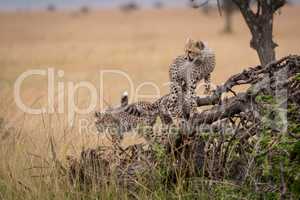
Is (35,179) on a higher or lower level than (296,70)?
lower

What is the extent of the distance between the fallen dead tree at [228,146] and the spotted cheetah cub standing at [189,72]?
0.67 metres

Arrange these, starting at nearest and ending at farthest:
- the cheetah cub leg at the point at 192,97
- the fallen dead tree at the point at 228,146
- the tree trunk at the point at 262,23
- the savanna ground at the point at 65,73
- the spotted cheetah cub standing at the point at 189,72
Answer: the fallen dead tree at the point at 228,146 → the savanna ground at the point at 65,73 → the cheetah cub leg at the point at 192,97 → the spotted cheetah cub standing at the point at 189,72 → the tree trunk at the point at 262,23

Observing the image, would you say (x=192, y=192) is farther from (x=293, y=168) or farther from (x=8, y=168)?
(x=8, y=168)

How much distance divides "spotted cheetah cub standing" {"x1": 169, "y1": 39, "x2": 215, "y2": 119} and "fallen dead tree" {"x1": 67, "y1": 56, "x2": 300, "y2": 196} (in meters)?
0.67

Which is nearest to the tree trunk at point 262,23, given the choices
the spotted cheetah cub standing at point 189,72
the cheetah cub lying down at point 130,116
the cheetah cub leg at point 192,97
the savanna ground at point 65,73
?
the spotted cheetah cub standing at point 189,72

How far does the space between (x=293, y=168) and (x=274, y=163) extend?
0.44ft

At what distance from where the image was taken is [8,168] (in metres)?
5.04

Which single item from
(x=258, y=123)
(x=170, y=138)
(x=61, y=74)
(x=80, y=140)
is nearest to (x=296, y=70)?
(x=258, y=123)

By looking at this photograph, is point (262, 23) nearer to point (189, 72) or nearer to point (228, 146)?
point (189, 72)

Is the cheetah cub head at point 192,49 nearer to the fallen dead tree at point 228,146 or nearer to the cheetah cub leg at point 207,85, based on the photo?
the cheetah cub leg at point 207,85

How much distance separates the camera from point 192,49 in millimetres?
5801

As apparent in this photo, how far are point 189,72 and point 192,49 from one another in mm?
216

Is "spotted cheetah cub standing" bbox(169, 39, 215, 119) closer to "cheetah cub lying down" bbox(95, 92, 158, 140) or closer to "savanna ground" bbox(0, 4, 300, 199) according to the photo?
"cheetah cub lying down" bbox(95, 92, 158, 140)

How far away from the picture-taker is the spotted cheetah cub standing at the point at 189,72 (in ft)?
17.9
